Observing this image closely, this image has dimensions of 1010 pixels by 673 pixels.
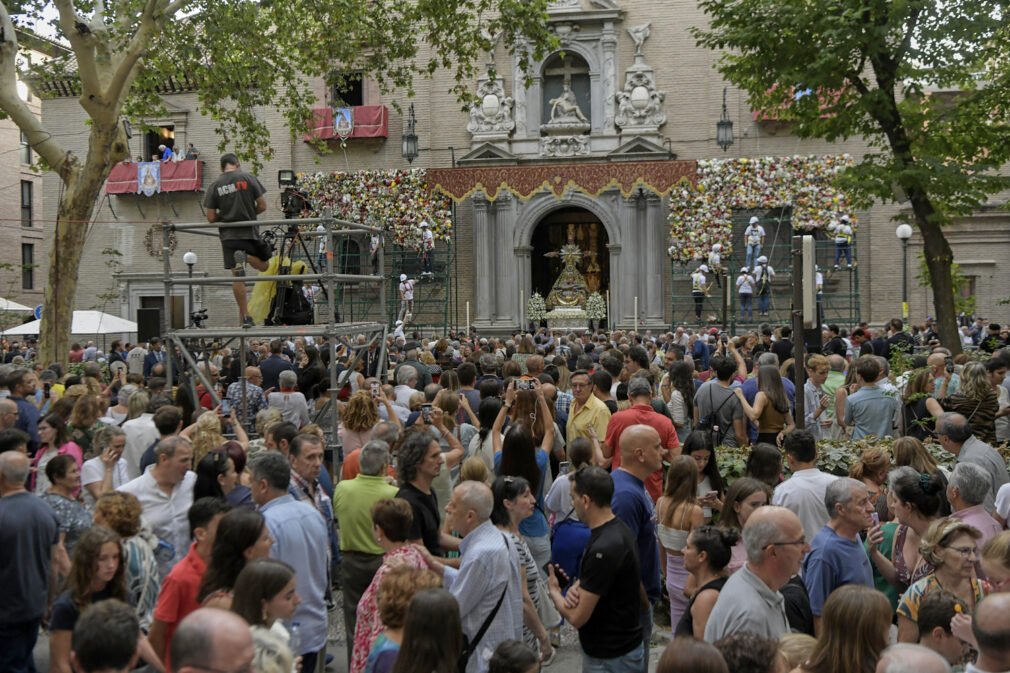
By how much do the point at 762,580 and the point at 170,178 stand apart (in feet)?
97.2

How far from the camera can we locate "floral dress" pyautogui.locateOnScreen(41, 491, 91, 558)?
20.4 feet

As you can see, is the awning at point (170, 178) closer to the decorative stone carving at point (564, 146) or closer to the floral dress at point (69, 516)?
the decorative stone carving at point (564, 146)

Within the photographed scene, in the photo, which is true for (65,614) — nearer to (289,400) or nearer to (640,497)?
(640,497)

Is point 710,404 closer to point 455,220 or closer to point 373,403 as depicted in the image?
point 373,403

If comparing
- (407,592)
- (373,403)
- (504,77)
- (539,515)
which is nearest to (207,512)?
(407,592)

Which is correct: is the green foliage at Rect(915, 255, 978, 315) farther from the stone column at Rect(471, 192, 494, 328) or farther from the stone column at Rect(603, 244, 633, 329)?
the stone column at Rect(471, 192, 494, 328)

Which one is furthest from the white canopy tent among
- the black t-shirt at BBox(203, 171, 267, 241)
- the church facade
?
the black t-shirt at BBox(203, 171, 267, 241)

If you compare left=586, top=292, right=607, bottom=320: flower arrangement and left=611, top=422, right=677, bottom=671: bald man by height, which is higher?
left=586, top=292, right=607, bottom=320: flower arrangement

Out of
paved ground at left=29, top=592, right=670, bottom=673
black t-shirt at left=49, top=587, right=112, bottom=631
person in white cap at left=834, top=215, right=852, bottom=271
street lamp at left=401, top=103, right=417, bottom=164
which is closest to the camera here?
black t-shirt at left=49, top=587, right=112, bottom=631

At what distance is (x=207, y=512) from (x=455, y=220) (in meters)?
24.9

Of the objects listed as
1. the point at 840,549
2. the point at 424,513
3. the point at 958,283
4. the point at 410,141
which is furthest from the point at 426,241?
the point at 840,549

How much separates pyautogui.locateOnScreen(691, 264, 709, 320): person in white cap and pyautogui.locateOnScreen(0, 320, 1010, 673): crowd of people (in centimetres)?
1734

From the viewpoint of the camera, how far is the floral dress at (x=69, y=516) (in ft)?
20.4

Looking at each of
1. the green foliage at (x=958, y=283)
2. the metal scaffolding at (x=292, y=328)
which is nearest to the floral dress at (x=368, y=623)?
the metal scaffolding at (x=292, y=328)
